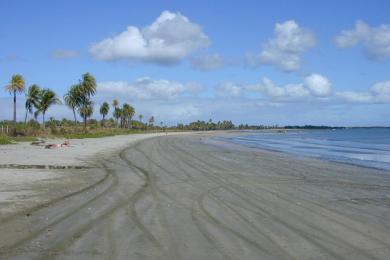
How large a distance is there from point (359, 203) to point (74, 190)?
7.77m

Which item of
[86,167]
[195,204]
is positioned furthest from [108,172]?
[195,204]

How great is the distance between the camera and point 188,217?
10695mm

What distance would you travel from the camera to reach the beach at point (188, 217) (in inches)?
308

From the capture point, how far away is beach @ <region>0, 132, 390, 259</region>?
7828 millimetres

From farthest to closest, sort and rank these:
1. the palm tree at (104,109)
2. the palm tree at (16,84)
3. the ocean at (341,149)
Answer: the palm tree at (104,109), the palm tree at (16,84), the ocean at (341,149)

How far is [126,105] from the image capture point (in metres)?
170

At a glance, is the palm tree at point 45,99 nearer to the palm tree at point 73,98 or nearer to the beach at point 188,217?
the palm tree at point 73,98

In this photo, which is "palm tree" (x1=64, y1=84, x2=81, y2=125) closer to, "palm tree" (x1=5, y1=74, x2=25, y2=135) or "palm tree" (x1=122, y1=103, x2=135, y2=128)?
"palm tree" (x1=5, y1=74, x2=25, y2=135)

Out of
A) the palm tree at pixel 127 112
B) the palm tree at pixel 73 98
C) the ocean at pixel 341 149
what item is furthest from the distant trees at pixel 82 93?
the palm tree at pixel 127 112

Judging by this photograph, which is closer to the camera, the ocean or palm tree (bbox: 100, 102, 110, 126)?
the ocean

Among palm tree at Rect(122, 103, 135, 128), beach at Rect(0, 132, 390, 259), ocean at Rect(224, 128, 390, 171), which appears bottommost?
ocean at Rect(224, 128, 390, 171)

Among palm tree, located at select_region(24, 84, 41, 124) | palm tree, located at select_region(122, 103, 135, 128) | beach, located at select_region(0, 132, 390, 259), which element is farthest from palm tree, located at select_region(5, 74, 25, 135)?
palm tree, located at select_region(122, 103, 135, 128)

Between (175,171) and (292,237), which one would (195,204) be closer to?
(292,237)

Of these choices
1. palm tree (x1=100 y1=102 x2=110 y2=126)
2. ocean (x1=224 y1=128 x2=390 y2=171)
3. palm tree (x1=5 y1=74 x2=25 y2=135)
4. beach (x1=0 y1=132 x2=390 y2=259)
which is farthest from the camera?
palm tree (x1=100 y1=102 x2=110 y2=126)
